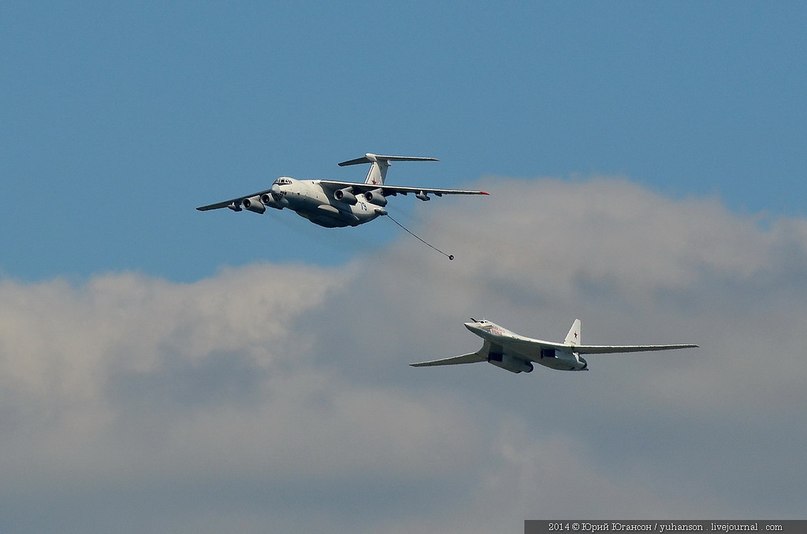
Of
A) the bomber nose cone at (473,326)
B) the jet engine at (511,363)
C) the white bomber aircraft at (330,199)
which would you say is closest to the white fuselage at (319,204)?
the white bomber aircraft at (330,199)

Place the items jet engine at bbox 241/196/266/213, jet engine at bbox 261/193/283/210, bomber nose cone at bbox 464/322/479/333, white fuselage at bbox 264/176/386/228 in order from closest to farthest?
white fuselage at bbox 264/176/386/228, jet engine at bbox 261/193/283/210, bomber nose cone at bbox 464/322/479/333, jet engine at bbox 241/196/266/213

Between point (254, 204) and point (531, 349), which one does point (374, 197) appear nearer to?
point (254, 204)

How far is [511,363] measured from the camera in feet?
356

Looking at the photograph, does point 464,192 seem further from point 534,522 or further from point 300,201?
point 534,522

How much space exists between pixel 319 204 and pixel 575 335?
57.7 feet

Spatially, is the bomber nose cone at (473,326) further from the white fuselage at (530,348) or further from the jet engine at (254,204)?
the jet engine at (254,204)

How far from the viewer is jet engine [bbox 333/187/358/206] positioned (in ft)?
342

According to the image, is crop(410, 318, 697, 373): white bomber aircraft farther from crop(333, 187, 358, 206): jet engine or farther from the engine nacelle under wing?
the engine nacelle under wing

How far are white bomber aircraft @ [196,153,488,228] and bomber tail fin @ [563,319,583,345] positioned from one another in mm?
11857

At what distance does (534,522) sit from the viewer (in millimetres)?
99312

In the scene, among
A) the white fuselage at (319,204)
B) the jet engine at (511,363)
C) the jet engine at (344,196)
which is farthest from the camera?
the jet engine at (511,363)

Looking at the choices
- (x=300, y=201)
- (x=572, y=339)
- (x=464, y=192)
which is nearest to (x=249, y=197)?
(x=300, y=201)

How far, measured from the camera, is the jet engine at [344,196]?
4109 inches

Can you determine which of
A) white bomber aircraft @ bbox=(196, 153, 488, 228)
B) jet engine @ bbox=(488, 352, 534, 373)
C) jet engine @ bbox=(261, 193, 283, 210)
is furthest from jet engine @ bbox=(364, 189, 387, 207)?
jet engine @ bbox=(488, 352, 534, 373)
